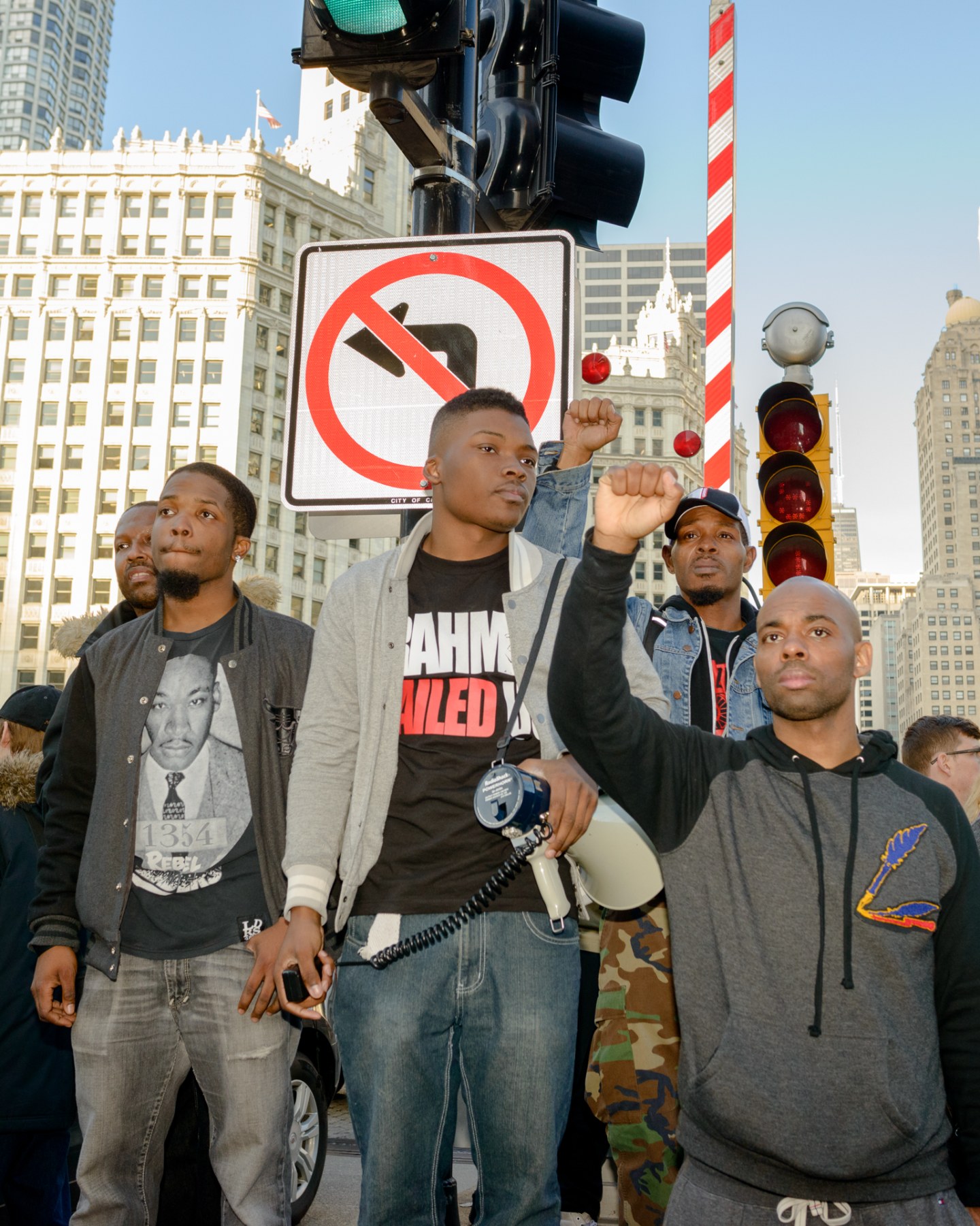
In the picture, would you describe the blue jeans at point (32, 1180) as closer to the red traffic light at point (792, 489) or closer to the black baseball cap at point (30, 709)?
the black baseball cap at point (30, 709)

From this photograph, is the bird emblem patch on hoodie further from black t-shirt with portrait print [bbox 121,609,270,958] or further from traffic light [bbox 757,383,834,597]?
traffic light [bbox 757,383,834,597]

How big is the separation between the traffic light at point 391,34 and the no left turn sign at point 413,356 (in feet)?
1.70

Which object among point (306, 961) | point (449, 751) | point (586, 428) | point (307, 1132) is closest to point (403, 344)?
point (586, 428)

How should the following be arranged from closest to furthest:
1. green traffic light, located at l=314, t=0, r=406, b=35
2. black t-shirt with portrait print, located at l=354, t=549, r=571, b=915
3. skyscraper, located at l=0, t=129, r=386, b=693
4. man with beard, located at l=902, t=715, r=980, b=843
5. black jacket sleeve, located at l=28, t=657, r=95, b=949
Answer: black t-shirt with portrait print, located at l=354, t=549, r=571, b=915, black jacket sleeve, located at l=28, t=657, r=95, b=949, green traffic light, located at l=314, t=0, r=406, b=35, man with beard, located at l=902, t=715, r=980, b=843, skyscraper, located at l=0, t=129, r=386, b=693

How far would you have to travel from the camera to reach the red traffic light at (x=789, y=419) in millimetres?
5402

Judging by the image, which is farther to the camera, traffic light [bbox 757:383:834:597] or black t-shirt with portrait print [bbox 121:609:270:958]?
traffic light [bbox 757:383:834:597]

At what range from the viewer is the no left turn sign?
12.3 feet

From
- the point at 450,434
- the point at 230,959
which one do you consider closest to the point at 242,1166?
the point at 230,959

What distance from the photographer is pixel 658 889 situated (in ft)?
8.82

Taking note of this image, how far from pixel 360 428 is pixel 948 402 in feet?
683

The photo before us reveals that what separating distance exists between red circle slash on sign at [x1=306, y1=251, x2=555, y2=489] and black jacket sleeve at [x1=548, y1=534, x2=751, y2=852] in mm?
1319

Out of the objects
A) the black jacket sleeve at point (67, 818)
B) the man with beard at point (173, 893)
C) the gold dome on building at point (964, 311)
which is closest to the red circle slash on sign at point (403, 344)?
the man with beard at point (173, 893)

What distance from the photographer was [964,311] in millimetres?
196250

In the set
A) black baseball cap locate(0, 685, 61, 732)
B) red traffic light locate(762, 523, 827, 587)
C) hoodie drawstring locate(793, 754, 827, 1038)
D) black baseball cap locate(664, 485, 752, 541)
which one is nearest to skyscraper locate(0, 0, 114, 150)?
black baseball cap locate(0, 685, 61, 732)
